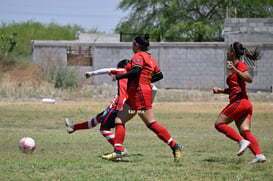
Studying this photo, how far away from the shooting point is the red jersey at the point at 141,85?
8844mm

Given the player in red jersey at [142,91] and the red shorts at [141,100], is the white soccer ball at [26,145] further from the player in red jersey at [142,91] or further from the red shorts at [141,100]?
the red shorts at [141,100]

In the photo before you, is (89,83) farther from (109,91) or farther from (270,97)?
(270,97)

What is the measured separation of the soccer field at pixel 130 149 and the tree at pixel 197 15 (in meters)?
21.7

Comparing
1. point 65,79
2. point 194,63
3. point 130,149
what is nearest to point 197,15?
point 194,63

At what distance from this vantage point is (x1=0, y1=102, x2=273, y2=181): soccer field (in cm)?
770

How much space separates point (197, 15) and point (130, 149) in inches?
1355

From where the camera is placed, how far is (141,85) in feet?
29.2

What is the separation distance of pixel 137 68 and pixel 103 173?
1.83 metres

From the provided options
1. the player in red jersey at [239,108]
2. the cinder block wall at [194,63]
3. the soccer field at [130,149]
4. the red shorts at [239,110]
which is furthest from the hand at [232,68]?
the cinder block wall at [194,63]

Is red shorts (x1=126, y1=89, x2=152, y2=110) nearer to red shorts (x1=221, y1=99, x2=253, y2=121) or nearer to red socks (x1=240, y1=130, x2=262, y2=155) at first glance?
red shorts (x1=221, y1=99, x2=253, y2=121)

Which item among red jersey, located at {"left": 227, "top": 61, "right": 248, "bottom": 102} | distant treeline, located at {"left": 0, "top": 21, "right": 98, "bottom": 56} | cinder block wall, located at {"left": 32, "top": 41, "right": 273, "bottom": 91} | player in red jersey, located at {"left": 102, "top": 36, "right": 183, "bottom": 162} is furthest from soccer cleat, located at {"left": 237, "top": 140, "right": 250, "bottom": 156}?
distant treeline, located at {"left": 0, "top": 21, "right": 98, "bottom": 56}

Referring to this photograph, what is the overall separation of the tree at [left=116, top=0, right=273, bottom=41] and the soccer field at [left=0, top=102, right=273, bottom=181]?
71.3 feet

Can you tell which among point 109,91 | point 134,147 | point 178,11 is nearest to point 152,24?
point 178,11

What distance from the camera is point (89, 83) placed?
3200 centimetres
